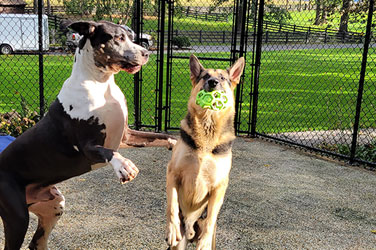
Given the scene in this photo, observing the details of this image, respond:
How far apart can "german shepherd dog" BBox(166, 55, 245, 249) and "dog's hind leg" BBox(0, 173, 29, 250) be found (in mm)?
1036

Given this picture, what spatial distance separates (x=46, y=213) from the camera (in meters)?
3.42

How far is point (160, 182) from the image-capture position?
6180 millimetres

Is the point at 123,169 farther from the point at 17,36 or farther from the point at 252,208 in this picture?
the point at 17,36

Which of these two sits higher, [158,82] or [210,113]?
[210,113]

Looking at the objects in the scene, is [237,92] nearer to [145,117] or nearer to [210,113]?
[145,117]

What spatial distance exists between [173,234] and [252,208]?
7.75 ft

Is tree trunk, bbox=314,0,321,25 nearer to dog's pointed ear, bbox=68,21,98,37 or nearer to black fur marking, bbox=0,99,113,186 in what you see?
dog's pointed ear, bbox=68,21,98,37

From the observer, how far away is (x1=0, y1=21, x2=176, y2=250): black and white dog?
285cm

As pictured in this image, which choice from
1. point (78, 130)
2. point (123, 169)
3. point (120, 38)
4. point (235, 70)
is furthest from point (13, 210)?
point (235, 70)

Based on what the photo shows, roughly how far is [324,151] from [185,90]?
5707 mm

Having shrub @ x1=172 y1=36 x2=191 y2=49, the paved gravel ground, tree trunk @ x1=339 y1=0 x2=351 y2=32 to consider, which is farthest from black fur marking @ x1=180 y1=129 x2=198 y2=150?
shrub @ x1=172 y1=36 x2=191 y2=49

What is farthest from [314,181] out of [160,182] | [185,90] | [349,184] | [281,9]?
[185,90]

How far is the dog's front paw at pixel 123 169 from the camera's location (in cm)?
261

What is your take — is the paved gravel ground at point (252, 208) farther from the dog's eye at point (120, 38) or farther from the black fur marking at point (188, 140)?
the dog's eye at point (120, 38)
